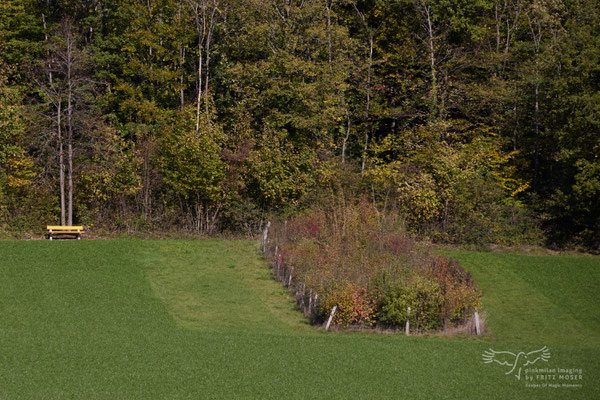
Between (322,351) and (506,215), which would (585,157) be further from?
(322,351)

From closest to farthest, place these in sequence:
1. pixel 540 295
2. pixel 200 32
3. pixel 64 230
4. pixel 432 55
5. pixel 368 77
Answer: pixel 540 295 → pixel 64 230 → pixel 432 55 → pixel 200 32 → pixel 368 77

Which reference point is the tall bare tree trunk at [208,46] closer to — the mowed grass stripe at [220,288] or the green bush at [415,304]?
the mowed grass stripe at [220,288]

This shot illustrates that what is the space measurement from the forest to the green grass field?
4821 millimetres

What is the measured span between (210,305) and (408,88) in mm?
21412

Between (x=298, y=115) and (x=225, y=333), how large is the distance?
18419mm

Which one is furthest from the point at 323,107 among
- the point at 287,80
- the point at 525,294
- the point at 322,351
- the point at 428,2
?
the point at 322,351

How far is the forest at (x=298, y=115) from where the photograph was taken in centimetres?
3338

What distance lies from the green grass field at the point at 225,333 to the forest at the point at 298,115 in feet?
15.8

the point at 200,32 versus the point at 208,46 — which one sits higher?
the point at 200,32

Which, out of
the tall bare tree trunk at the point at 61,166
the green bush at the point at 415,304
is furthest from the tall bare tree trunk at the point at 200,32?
the green bush at the point at 415,304

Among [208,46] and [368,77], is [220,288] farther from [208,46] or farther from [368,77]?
[368,77]

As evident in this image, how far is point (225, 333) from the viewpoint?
20.9 meters

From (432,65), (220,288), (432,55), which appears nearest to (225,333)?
(220,288)

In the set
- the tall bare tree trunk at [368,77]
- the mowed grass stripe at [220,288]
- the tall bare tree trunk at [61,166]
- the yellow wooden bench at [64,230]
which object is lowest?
the mowed grass stripe at [220,288]
